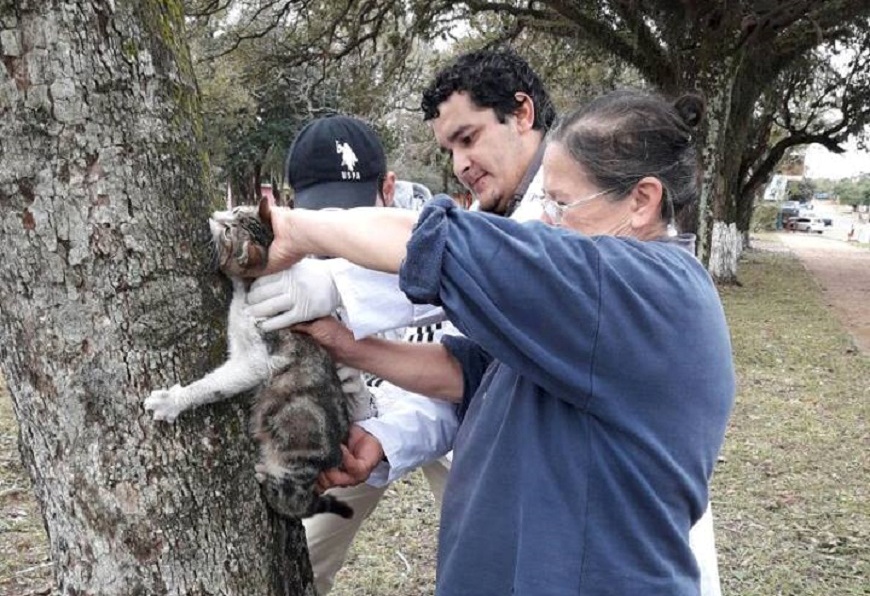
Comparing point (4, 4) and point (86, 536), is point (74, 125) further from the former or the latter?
point (86, 536)

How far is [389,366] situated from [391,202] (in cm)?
105

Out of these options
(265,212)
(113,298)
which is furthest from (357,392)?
(113,298)

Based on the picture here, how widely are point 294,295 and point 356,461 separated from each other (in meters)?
0.61

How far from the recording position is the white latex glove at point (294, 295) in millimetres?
2133

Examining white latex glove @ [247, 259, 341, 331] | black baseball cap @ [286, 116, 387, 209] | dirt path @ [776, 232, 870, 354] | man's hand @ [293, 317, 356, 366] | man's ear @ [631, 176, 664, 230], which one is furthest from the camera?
dirt path @ [776, 232, 870, 354]

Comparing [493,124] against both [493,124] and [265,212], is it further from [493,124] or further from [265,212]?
[265,212]

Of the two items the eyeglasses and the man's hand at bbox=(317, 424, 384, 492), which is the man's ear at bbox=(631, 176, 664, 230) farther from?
the man's hand at bbox=(317, 424, 384, 492)

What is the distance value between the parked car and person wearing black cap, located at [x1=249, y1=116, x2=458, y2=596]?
61.1 m

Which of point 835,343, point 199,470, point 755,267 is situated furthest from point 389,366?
point 755,267

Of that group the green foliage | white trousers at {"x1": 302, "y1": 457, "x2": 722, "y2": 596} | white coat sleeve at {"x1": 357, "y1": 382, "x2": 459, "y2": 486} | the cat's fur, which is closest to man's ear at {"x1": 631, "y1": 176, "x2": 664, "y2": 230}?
the cat's fur

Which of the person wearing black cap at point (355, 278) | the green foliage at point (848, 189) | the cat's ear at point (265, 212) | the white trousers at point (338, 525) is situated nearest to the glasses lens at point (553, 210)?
the person wearing black cap at point (355, 278)

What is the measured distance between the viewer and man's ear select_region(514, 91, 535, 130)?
9.65 feet

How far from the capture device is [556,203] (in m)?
1.85

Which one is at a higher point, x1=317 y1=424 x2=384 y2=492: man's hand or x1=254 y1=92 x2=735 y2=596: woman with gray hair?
x1=254 y1=92 x2=735 y2=596: woman with gray hair
